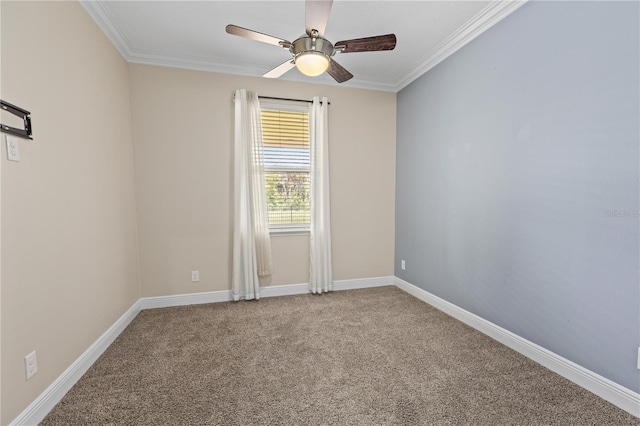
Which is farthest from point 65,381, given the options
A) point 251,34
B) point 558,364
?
point 558,364

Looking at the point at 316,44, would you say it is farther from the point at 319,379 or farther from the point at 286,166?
the point at 319,379

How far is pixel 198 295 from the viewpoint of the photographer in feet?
10.5

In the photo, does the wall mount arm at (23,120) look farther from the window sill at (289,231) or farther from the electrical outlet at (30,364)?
the window sill at (289,231)

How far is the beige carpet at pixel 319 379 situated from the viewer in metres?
1.51

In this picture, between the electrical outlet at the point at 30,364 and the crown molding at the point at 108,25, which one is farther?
the crown molding at the point at 108,25

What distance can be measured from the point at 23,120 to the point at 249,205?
76.9 inches

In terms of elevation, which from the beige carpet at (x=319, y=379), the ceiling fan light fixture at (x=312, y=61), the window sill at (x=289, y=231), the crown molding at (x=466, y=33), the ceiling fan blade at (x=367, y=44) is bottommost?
the beige carpet at (x=319, y=379)

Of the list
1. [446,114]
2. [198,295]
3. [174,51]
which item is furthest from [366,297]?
[174,51]

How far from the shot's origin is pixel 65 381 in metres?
1.70

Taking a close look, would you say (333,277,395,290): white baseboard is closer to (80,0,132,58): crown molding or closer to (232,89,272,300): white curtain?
(232,89,272,300): white curtain

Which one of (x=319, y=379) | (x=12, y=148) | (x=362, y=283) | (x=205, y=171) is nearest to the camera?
(x=12, y=148)

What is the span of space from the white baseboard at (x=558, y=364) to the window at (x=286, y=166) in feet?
6.61

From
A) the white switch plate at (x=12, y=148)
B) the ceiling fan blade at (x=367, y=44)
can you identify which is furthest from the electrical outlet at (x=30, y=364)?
the ceiling fan blade at (x=367, y=44)

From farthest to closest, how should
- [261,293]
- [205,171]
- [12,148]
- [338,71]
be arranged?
[261,293] → [205,171] → [338,71] → [12,148]
